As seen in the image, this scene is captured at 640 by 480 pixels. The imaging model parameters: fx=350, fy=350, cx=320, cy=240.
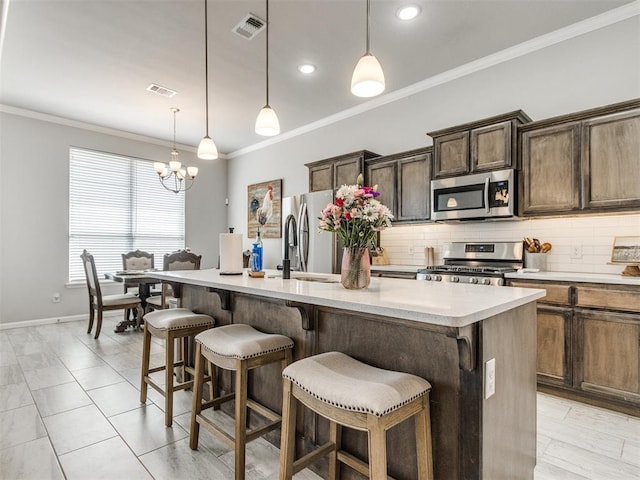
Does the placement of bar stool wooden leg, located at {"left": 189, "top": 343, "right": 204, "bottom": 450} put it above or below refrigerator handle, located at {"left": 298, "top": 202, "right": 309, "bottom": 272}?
below

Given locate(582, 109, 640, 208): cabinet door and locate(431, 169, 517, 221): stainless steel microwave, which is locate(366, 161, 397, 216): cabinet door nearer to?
locate(431, 169, 517, 221): stainless steel microwave

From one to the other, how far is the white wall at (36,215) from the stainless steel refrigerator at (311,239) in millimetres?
3350

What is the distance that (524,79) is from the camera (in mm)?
3309

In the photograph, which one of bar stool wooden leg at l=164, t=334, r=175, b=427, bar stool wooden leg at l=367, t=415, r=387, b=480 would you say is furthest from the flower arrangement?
bar stool wooden leg at l=164, t=334, r=175, b=427

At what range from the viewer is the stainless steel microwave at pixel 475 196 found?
305cm

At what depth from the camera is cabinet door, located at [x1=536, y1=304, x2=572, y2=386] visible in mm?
2572

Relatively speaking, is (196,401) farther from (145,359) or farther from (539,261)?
(539,261)

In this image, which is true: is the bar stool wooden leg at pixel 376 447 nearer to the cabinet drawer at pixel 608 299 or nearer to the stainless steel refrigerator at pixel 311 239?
the cabinet drawer at pixel 608 299

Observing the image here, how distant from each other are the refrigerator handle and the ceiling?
146cm

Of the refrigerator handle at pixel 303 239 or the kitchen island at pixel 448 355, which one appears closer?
the kitchen island at pixel 448 355

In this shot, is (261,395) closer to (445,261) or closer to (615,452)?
(615,452)

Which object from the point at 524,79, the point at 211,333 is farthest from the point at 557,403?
the point at 524,79

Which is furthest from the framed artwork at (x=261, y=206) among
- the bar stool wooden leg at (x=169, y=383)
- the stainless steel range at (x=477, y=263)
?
the bar stool wooden leg at (x=169, y=383)

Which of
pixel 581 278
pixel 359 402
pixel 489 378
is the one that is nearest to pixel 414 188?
pixel 581 278
